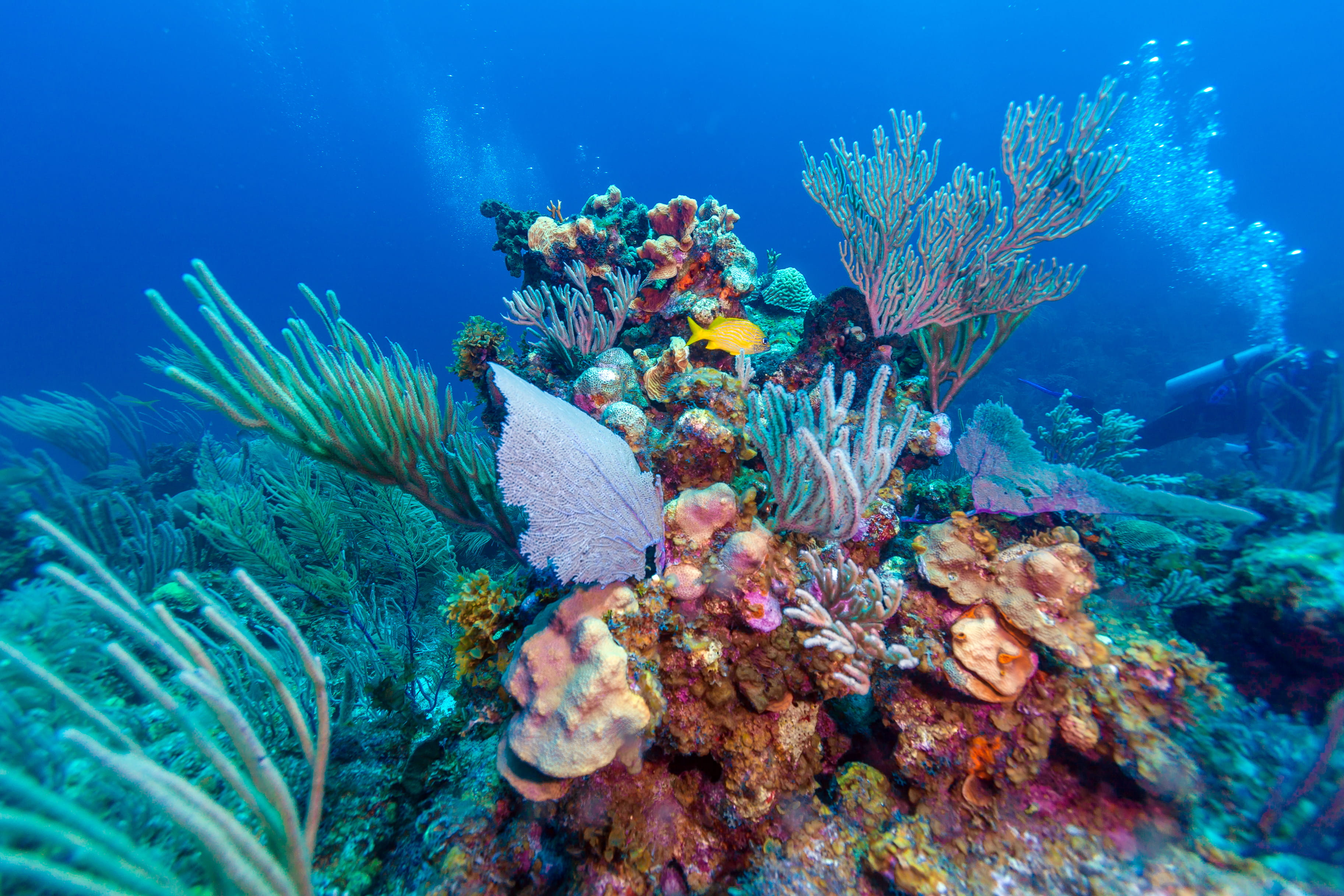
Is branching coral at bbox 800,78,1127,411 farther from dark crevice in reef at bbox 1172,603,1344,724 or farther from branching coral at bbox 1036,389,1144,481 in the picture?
dark crevice in reef at bbox 1172,603,1344,724

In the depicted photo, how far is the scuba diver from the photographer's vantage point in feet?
26.2

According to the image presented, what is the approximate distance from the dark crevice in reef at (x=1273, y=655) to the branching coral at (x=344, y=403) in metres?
4.19

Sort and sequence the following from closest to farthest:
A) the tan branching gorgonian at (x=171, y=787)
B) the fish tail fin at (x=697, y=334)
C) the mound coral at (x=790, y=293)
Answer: the tan branching gorgonian at (x=171, y=787)
the fish tail fin at (x=697, y=334)
the mound coral at (x=790, y=293)

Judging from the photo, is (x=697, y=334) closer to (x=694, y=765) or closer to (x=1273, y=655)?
(x=694, y=765)

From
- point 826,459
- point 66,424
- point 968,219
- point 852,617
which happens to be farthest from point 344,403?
point 66,424

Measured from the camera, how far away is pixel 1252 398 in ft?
26.9

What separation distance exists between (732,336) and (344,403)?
8.64 feet

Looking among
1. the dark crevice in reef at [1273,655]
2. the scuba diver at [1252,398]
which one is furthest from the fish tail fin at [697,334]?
the scuba diver at [1252,398]

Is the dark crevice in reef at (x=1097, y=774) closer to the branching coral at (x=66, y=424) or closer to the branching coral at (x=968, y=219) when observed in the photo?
the branching coral at (x=968, y=219)

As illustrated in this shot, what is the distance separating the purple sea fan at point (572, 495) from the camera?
227cm

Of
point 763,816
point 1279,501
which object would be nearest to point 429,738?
point 763,816

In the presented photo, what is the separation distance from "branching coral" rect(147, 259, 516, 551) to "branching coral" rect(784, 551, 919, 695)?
2.40m

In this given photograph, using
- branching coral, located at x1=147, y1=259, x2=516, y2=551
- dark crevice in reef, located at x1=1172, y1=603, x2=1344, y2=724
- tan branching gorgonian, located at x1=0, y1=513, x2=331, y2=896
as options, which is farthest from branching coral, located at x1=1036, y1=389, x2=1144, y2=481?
tan branching gorgonian, located at x1=0, y1=513, x2=331, y2=896

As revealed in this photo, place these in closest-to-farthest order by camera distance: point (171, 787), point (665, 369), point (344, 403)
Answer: point (171, 787)
point (344, 403)
point (665, 369)
